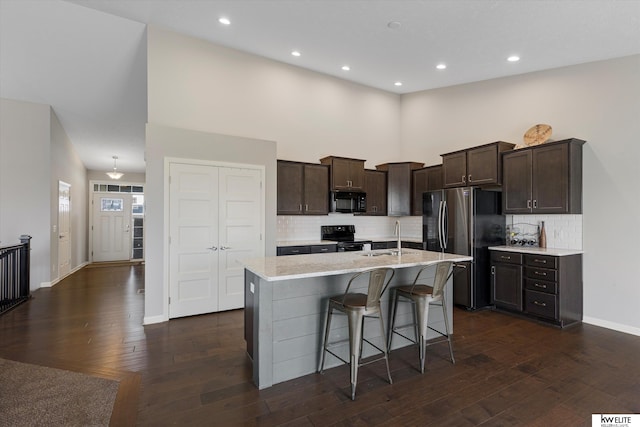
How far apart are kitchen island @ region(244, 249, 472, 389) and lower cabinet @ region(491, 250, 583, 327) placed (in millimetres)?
2111

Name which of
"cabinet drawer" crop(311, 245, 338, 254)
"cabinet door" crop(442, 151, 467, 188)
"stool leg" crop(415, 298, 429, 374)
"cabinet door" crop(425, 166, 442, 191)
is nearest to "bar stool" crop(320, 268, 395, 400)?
"stool leg" crop(415, 298, 429, 374)

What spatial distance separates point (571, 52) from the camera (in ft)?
13.7

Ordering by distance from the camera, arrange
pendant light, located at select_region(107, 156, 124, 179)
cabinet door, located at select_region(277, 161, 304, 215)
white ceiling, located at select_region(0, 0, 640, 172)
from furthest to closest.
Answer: pendant light, located at select_region(107, 156, 124, 179) < cabinet door, located at select_region(277, 161, 304, 215) < white ceiling, located at select_region(0, 0, 640, 172)

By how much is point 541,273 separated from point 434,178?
8.02 ft

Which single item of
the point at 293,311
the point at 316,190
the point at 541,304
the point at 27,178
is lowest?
the point at 541,304

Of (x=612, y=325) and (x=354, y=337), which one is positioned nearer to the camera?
(x=354, y=337)

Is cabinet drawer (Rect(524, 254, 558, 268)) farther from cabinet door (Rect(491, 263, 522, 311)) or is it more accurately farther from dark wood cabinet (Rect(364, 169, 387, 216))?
dark wood cabinet (Rect(364, 169, 387, 216))

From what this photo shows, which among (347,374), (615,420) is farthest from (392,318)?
(615,420)

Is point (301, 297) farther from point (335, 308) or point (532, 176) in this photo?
point (532, 176)

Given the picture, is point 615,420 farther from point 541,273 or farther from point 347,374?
point 541,273

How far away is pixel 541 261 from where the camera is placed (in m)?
4.16

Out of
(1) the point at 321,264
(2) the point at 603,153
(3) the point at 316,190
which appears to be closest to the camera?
(1) the point at 321,264

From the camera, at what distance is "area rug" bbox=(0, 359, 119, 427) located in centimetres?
218

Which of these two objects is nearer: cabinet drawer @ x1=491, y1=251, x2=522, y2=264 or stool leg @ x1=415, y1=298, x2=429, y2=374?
stool leg @ x1=415, y1=298, x2=429, y2=374
